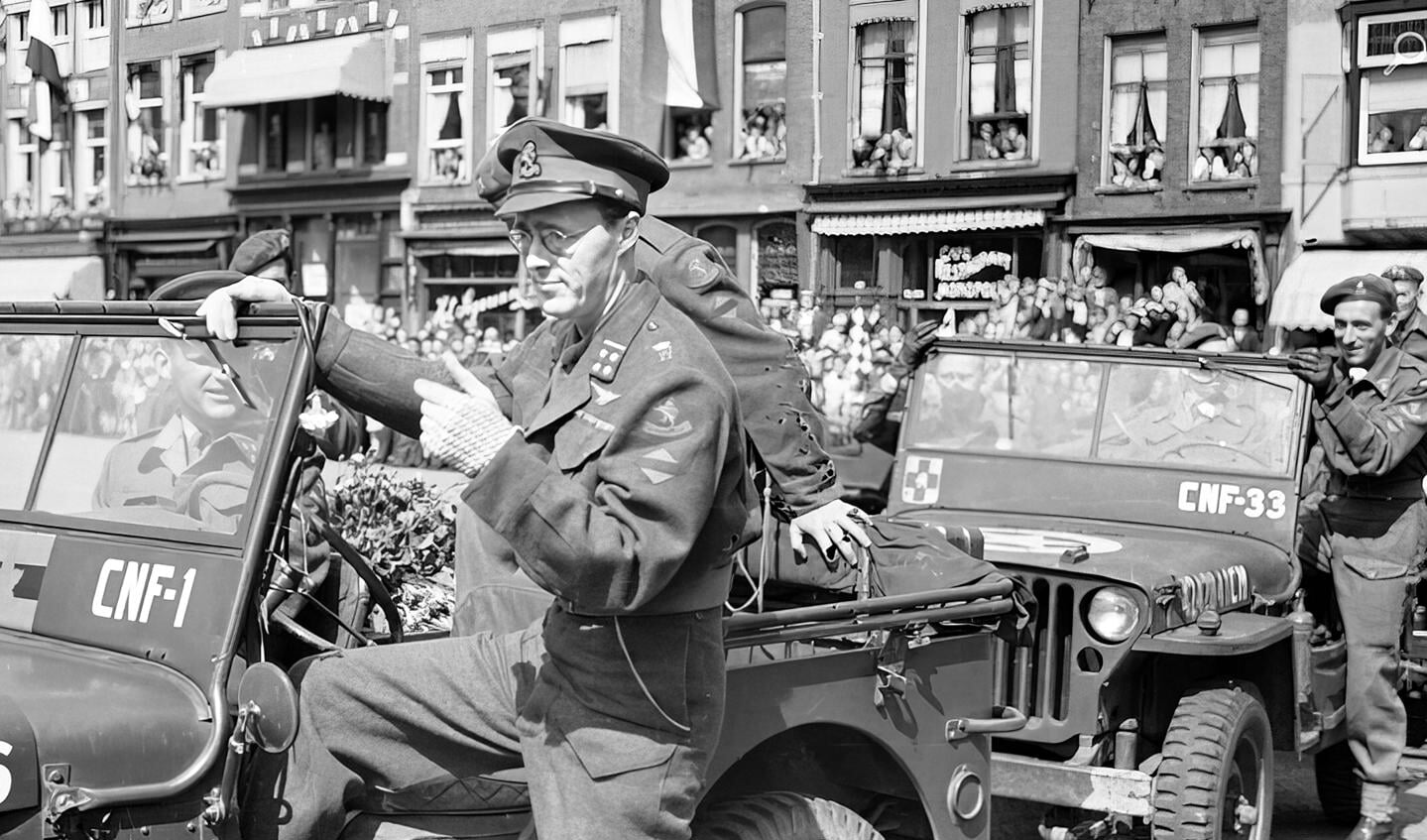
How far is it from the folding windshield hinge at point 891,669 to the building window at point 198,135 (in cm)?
2033

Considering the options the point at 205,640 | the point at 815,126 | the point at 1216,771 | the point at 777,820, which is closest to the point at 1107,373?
the point at 1216,771

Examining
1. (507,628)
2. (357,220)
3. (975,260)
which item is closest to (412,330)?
(357,220)

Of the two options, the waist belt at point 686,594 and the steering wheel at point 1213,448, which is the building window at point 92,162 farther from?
the waist belt at point 686,594

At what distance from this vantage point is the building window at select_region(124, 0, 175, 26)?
15.0 m

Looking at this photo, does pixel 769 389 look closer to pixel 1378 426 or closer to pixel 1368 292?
pixel 1378 426

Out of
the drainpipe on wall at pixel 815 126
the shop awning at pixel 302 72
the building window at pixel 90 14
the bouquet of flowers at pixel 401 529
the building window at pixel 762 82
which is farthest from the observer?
the shop awning at pixel 302 72

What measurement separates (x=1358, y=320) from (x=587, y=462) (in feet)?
14.2

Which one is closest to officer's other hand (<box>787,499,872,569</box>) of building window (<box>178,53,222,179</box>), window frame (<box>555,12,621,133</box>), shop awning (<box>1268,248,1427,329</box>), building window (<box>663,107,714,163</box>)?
shop awning (<box>1268,248,1427,329</box>)

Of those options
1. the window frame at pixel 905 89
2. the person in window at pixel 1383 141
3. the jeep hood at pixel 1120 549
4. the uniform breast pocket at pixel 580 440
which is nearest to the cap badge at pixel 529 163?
the uniform breast pocket at pixel 580 440

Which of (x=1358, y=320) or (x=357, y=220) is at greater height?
(x=357, y=220)

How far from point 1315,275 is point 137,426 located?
15236mm

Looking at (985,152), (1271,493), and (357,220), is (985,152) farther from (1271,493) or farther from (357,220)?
(1271,493)

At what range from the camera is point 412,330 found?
75.2ft

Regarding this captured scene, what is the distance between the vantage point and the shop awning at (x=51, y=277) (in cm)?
2406
